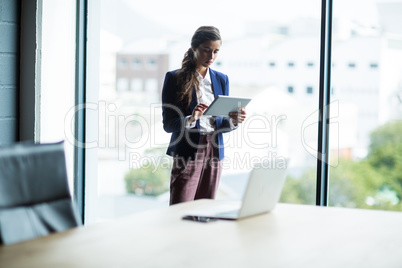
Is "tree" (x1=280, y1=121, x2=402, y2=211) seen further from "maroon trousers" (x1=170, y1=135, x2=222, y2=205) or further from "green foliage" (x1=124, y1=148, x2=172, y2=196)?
"maroon trousers" (x1=170, y1=135, x2=222, y2=205)

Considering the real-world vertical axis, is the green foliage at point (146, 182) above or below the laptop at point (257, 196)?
below

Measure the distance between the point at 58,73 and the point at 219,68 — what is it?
3.98 ft

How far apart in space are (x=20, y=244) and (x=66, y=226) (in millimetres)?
398

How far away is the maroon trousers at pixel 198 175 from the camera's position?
123 inches

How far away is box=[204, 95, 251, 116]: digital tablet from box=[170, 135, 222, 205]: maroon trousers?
7.8 inches

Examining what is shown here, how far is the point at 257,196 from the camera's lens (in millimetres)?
2053

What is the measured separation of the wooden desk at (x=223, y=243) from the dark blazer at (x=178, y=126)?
1.00 meters

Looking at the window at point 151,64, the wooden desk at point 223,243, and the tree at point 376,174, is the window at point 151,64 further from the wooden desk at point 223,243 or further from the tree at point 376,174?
the wooden desk at point 223,243

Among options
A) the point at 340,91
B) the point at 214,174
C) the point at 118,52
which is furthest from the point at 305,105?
the point at 118,52

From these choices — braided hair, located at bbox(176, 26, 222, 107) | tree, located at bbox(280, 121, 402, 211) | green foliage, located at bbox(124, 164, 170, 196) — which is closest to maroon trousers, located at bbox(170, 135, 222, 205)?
braided hair, located at bbox(176, 26, 222, 107)

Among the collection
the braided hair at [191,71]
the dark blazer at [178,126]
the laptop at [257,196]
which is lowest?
the laptop at [257,196]

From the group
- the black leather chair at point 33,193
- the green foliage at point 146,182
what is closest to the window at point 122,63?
the green foliage at point 146,182

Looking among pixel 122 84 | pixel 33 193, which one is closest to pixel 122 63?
pixel 122 84

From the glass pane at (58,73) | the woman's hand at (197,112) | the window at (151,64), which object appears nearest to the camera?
the woman's hand at (197,112)
